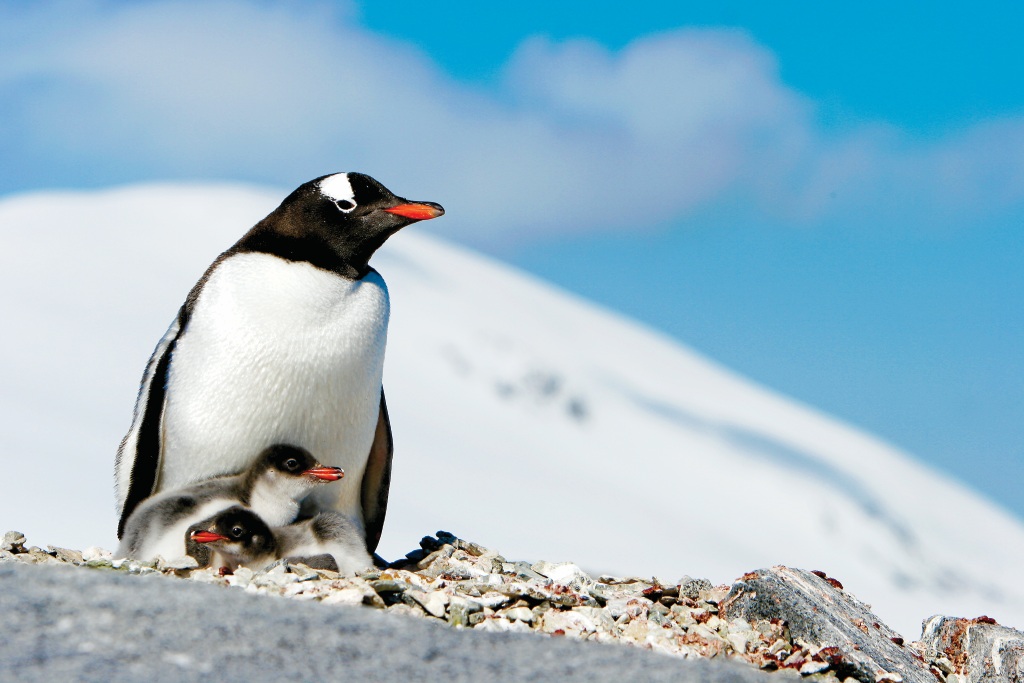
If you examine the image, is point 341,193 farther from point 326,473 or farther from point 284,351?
point 326,473

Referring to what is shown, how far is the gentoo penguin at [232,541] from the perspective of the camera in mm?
4973

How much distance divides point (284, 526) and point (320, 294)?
3.29 ft

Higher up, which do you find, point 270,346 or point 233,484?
point 270,346

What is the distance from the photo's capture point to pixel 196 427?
17.9ft

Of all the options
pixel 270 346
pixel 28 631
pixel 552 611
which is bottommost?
pixel 28 631

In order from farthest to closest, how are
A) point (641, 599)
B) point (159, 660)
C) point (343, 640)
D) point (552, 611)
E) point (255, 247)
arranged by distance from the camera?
point (255, 247)
point (641, 599)
point (552, 611)
point (343, 640)
point (159, 660)

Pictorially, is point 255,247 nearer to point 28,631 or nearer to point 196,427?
point 196,427

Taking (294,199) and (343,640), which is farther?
(294,199)

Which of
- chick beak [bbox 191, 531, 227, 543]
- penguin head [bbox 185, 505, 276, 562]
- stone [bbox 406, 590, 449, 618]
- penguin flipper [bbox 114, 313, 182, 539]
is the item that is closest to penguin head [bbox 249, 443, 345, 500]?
penguin head [bbox 185, 505, 276, 562]

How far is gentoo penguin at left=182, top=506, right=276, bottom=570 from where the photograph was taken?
4973 millimetres

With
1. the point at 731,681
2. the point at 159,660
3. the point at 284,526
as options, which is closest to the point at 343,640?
the point at 159,660

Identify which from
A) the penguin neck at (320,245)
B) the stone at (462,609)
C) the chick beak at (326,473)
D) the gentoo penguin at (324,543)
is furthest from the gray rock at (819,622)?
the penguin neck at (320,245)

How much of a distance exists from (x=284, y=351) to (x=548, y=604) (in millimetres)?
1588

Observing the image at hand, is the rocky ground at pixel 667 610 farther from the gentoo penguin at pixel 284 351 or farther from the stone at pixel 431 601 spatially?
the gentoo penguin at pixel 284 351
